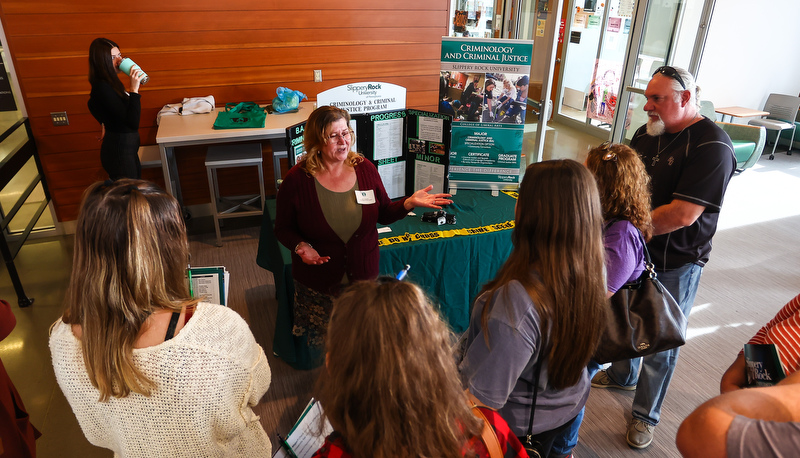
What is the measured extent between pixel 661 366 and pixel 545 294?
137 centimetres

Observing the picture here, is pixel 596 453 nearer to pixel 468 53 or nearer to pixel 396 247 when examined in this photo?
pixel 396 247

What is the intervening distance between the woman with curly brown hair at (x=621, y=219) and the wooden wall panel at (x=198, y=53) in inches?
149

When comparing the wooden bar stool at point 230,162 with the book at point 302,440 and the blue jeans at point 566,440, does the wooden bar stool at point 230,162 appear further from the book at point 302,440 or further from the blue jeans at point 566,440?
the blue jeans at point 566,440

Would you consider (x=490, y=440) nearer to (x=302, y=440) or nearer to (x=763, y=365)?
(x=763, y=365)

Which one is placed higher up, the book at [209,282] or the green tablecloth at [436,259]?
the book at [209,282]

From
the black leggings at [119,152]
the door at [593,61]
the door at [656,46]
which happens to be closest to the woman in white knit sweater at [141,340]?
the black leggings at [119,152]

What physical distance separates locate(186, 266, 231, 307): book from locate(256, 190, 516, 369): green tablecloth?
101 centimetres

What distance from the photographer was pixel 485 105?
3229 mm

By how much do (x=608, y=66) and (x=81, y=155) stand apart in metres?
6.82

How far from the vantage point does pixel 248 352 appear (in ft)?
3.87

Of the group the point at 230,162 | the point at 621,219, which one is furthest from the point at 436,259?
the point at 230,162

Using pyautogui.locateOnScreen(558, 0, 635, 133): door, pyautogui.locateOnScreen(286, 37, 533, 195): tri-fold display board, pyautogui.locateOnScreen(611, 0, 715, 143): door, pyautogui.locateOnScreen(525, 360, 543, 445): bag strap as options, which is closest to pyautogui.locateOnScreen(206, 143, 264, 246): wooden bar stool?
pyautogui.locateOnScreen(286, 37, 533, 195): tri-fold display board

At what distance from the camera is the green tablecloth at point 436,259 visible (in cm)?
264

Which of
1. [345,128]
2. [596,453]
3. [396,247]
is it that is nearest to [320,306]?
[396,247]
